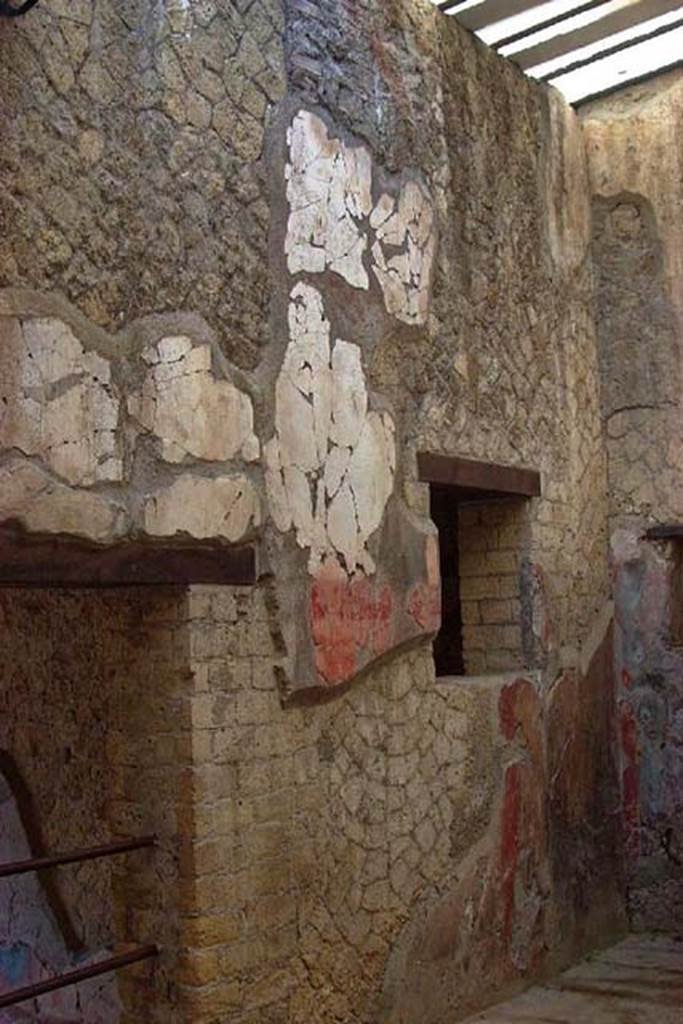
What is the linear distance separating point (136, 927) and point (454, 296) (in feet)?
8.38

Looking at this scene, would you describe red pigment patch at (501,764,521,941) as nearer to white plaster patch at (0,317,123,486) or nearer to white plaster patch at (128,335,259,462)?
white plaster patch at (128,335,259,462)

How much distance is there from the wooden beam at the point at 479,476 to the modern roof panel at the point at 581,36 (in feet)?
5.50

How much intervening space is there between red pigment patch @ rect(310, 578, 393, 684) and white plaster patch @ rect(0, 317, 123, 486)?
936mm

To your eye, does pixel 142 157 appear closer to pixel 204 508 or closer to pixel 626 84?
pixel 204 508

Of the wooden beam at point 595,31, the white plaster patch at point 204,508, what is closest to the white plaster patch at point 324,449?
the white plaster patch at point 204,508

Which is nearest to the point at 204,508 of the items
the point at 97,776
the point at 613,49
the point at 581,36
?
the point at 97,776

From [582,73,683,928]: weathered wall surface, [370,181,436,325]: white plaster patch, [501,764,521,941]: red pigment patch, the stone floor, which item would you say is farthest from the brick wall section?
the stone floor

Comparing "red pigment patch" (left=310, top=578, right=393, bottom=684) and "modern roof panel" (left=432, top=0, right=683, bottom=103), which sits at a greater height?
"modern roof panel" (left=432, top=0, right=683, bottom=103)

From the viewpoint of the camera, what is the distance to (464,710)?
521 cm

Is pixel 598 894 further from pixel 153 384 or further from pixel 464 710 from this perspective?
pixel 153 384

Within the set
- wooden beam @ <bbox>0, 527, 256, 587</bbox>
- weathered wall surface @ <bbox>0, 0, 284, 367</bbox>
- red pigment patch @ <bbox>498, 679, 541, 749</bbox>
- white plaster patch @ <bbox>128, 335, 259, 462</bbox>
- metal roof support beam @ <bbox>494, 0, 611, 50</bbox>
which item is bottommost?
red pigment patch @ <bbox>498, 679, 541, 749</bbox>

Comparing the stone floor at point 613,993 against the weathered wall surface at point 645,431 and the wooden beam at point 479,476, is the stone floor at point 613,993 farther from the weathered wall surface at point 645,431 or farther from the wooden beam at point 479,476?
the wooden beam at point 479,476

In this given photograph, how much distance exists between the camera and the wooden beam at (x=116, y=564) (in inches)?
137

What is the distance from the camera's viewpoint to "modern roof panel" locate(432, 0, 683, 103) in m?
5.50
